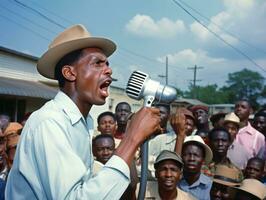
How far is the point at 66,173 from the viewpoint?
1.26 meters

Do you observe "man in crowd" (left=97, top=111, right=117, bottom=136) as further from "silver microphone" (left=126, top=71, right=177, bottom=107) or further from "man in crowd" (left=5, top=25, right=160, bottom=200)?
"man in crowd" (left=5, top=25, right=160, bottom=200)

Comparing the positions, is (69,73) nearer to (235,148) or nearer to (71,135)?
(71,135)

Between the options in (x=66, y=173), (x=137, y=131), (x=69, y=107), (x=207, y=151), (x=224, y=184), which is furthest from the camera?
(x=207, y=151)

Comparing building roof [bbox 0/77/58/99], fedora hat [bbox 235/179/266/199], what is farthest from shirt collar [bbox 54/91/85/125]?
building roof [bbox 0/77/58/99]

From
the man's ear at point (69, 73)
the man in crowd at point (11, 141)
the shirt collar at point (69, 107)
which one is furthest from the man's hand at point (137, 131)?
the man in crowd at point (11, 141)

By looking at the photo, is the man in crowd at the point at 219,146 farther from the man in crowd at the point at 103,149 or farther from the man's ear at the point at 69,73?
the man's ear at the point at 69,73

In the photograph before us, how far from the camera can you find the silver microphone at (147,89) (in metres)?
1.91

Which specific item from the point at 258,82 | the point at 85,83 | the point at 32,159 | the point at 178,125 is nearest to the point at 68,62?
the point at 85,83

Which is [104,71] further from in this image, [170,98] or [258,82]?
[258,82]

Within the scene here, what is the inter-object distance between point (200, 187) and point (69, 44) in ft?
8.55

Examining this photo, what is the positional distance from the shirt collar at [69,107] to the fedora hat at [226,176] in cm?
249

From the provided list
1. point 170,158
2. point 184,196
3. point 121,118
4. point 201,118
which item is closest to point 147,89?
point 170,158

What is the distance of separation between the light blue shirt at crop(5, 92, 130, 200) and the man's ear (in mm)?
179

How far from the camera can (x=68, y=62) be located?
162 cm
